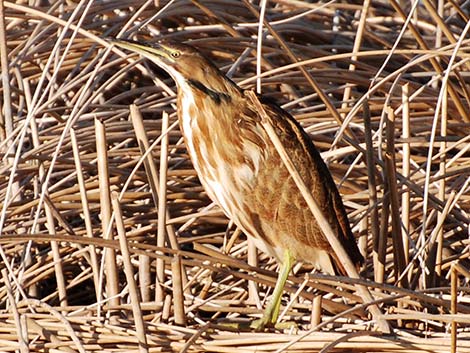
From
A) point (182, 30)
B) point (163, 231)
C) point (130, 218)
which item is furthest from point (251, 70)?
point (163, 231)

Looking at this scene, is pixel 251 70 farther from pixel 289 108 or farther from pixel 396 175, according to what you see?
pixel 396 175

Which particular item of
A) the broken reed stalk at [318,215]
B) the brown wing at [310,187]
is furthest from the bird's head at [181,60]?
the broken reed stalk at [318,215]

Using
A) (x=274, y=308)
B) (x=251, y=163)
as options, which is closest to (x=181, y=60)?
(x=251, y=163)

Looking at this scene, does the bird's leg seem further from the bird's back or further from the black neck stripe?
the black neck stripe

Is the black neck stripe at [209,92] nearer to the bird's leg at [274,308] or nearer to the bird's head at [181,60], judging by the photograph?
the bird's head at [181,60]

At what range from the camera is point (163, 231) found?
2291 millimetres

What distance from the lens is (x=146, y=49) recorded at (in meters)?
2.35

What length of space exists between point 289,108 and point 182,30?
433 millimetres

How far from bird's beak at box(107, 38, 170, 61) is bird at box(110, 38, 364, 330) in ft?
0.04

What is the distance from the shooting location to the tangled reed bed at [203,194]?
2.14 m

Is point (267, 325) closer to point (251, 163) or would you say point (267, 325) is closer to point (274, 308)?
point (274, 308)

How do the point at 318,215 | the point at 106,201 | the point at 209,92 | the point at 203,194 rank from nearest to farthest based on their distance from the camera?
the point at 318,215
the point at 106,201
the point at 209,92
the point at 203,194

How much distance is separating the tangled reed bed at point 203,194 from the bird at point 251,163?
0.08 meters

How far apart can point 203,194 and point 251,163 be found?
50cm
